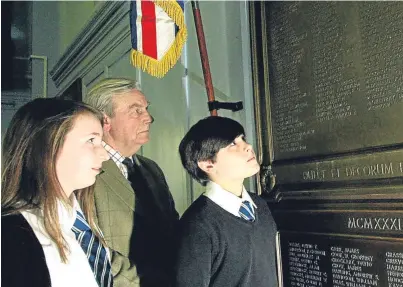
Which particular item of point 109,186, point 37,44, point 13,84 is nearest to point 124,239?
point 109,186

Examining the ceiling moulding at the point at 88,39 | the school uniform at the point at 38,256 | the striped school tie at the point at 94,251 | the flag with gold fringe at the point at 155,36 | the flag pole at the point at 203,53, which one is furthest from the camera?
the ceiling moulding at the point at 88,39

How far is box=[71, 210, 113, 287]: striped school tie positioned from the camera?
4.50 ft

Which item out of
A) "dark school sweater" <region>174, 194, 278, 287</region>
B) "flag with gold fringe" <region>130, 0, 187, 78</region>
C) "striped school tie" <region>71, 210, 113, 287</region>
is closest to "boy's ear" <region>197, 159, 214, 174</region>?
"dark school sweater" <region>174, 194, 278, 287</region>

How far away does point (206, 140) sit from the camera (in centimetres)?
165

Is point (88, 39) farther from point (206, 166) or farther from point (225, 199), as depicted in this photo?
point (225, 199)

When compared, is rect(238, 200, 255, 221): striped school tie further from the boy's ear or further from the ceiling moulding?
the ceiling moulding

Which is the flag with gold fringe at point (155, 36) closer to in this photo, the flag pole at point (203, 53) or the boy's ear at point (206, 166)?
the flag pole at point (203, 53)

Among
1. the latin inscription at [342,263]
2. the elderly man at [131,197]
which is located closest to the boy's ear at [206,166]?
the elderly man at [131,197]

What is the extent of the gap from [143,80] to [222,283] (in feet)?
6.60

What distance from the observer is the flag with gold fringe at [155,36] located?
7.70 ft

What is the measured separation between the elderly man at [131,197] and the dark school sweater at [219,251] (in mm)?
240

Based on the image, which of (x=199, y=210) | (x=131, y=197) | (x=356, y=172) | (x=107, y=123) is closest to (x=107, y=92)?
(x=107, y=123)

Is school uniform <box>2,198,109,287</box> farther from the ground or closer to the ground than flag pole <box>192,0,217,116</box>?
closer to the ground

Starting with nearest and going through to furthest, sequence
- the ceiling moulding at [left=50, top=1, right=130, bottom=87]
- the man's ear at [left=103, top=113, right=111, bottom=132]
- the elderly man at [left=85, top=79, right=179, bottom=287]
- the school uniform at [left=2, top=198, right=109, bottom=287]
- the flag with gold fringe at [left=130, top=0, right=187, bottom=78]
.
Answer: the school uniform at [left=2, top=198, right=109, bottom=287], the elderly man at [left=85, top=79, right=179, bottom=287], the man's ear at [left=103, top=113, right=111, bottom=132], the flag with gold fringe at [left=130, top=0, right=187, bottom=78], the ceiling moulding at [left=50, top=1, right=130, bottom=87]
